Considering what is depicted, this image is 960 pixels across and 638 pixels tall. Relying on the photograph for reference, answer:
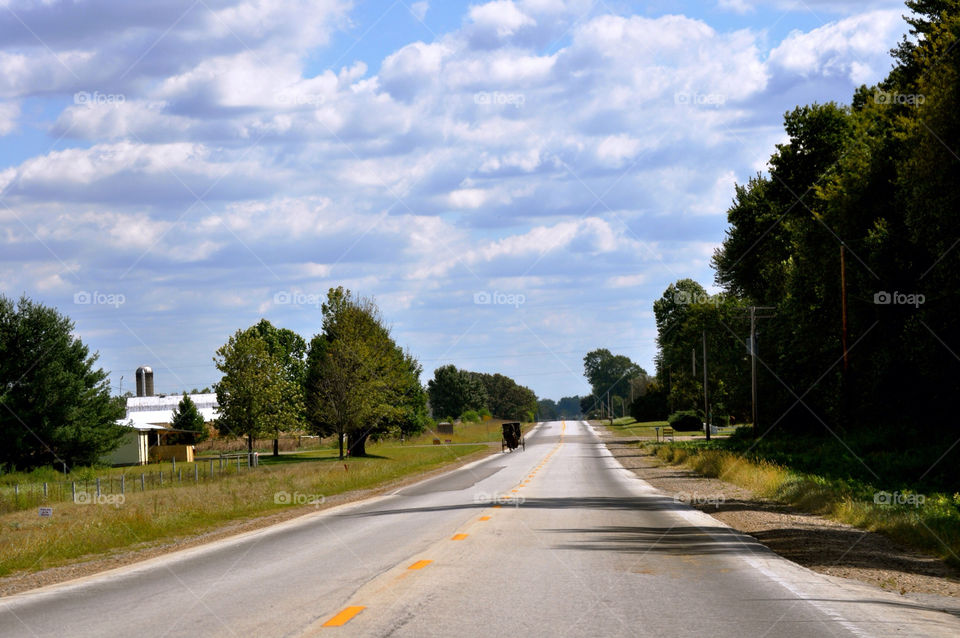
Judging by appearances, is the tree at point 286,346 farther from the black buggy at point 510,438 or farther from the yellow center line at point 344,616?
A: the yellow center line at point 344,616

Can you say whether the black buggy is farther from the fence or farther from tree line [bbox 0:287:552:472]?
the fence

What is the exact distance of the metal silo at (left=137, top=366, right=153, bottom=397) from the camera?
138000 mm

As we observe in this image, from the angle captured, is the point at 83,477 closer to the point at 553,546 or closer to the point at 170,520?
the point at 170,520

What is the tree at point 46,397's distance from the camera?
58906mm

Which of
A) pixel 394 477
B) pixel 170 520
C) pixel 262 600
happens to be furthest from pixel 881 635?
pixel 394 477

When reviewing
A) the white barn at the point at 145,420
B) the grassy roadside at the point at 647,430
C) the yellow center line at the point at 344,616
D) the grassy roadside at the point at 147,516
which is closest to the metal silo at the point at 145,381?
the white barn at the point at 145,420

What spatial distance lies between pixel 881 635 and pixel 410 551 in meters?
7.87

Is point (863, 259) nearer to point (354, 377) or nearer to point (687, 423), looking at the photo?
point (354, 377)

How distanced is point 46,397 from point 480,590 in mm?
55667

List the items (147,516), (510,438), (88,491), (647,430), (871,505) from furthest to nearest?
(647,430)
(510,438)
(88,491)
(147,516)
(871,505)

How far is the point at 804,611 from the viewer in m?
9.37

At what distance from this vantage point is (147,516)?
23.6 meters

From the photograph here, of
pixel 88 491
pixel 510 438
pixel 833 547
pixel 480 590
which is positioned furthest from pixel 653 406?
pixel 480 590

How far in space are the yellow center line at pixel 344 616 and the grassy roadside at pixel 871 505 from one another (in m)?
9.04
